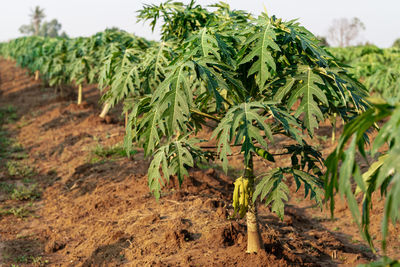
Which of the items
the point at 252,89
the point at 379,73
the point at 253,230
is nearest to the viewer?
the point at 252,89

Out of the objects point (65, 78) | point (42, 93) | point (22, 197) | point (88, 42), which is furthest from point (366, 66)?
point (42, 93)

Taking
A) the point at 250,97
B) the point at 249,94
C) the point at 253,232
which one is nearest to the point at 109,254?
the point at 253,232

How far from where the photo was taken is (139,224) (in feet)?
15.3

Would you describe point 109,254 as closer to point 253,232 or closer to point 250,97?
point 253,232

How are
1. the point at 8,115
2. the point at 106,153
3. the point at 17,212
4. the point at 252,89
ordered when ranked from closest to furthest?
the point at 252,89, the point at 17,212, the point at 106,153, the point at 8,115

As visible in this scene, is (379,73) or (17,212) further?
(379,73)

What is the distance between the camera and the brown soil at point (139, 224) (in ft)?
13.1

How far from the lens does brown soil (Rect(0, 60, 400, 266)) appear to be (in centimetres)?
398

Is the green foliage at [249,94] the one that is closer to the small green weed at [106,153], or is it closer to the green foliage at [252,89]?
the green foliage at [252,89]

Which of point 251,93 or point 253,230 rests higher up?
point 251,93

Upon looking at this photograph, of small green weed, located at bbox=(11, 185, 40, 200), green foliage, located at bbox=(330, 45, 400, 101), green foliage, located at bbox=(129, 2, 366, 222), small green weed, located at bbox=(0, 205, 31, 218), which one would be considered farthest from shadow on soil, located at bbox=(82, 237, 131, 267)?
green foliage, located at bbox=(330, 45, 400, 101)

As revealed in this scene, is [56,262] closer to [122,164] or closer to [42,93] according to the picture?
[122,164]

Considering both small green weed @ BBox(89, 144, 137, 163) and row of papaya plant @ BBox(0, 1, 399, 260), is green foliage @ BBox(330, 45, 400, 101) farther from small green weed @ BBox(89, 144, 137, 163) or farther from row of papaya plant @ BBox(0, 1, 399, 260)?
small green weed @ BBox(89, 144, 137, 163)

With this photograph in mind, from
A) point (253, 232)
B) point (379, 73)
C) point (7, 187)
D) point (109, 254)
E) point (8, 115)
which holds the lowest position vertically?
point (7, 187)
